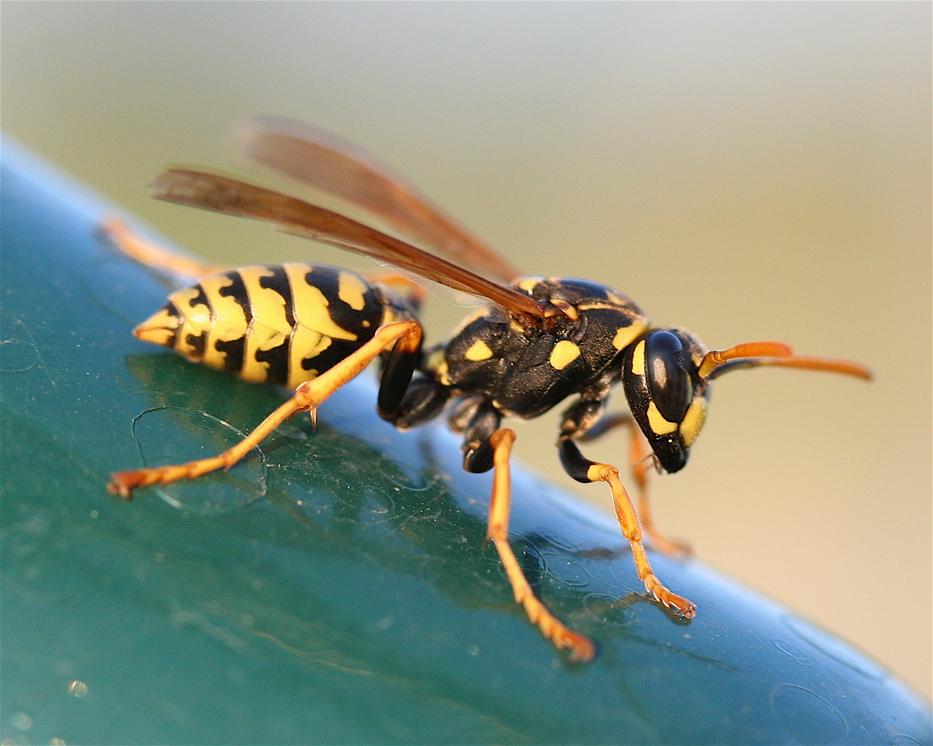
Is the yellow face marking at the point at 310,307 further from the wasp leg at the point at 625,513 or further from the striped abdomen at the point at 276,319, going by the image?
the wasp leg at the point at 625,513

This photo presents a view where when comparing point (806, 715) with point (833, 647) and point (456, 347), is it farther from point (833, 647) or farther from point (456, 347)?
point (456, 347)

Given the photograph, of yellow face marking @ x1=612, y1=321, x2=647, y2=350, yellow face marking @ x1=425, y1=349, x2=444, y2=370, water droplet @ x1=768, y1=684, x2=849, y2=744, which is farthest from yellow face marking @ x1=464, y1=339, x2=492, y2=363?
water droplet @ x1=768, y1=684, x2=849, y2=744

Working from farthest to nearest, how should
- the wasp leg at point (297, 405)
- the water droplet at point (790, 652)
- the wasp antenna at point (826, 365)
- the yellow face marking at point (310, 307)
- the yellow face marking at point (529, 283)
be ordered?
1. the yellow face marking at point (529, 283)
2. the yellow face marking at point (310, 307)
3. the wasp antenna at point (826, 365)
4. the water droplet at point (790, 652)
5. the wasp leg at point (297, 405)

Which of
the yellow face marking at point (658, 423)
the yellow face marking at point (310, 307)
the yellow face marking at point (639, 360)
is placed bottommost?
the yellow face marking at point (310, 307)

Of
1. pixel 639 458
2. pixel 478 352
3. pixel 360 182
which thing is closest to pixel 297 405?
pixel 478 352

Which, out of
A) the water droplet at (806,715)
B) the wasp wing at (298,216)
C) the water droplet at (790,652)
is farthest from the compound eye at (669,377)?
the water droplet at (806,715)

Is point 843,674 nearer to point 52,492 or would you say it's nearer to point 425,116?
point 52,492
